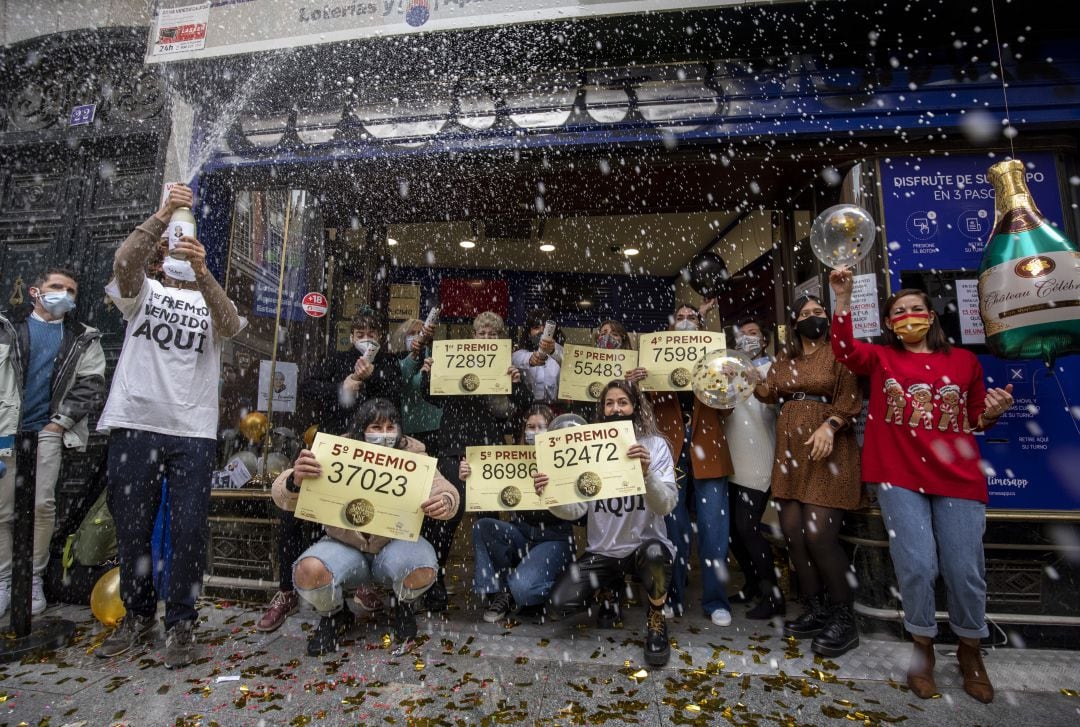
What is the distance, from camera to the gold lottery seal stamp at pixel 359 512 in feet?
9.54

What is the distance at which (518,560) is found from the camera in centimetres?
385

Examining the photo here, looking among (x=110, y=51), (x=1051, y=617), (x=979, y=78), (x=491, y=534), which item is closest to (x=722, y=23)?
(x=979, y=78)

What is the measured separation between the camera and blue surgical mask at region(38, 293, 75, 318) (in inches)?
150

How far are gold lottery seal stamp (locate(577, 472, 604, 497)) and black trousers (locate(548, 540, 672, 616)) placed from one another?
0.57 meters

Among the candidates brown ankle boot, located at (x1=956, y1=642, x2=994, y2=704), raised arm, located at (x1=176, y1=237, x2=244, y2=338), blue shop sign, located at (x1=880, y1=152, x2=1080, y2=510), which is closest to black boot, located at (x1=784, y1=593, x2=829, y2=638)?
brown ankle boot, located at (x1=956, y1=642, x2=994, y2=704)

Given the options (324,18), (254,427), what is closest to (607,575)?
(254,427)

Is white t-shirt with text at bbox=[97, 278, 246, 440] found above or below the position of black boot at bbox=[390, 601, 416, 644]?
above

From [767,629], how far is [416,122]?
5.13m

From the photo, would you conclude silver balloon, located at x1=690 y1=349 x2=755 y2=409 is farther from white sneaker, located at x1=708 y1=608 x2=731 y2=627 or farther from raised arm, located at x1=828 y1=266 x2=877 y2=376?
white sneaker, located at x1=708 y1=608 x2=731 y2=627

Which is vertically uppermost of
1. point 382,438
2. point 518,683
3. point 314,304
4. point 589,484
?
point 314,304

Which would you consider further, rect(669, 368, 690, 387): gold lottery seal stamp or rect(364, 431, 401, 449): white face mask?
rect(669, 368, 690, 387): gold lottery seal stamp

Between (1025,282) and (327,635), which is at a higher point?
(1025,282)

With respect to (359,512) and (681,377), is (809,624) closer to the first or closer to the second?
(681,377)

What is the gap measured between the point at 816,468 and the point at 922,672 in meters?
1.17
